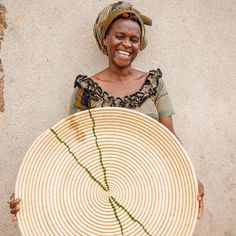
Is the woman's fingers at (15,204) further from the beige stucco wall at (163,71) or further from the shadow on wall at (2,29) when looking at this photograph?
the shadow on wall at (2,29)

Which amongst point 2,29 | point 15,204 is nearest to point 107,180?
point 15,204

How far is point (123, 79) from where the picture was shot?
1876 millimetres

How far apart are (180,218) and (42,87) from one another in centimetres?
97

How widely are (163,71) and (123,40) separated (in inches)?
18.7

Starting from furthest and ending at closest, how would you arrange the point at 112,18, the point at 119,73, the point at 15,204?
the point at 119,73, the point at 112,18, the point at 15,204

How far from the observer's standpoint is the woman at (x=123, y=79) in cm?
177

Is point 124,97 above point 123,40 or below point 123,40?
below

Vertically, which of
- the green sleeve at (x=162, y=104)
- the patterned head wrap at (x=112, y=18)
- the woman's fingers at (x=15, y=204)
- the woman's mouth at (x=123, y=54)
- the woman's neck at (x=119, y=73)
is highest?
the patterned head wrap at (x=112, y=18)

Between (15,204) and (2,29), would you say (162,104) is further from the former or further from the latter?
(2,29)

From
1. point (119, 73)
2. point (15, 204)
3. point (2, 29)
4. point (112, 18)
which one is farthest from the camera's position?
point (2, 29)

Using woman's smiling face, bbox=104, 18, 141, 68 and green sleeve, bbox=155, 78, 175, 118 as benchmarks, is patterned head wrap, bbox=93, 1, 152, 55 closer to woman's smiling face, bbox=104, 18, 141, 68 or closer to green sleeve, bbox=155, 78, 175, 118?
woman's smiling face, bbox=104, 18, 141, 68

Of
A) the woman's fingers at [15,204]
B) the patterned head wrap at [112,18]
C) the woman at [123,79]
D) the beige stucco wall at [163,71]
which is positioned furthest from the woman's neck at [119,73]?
the woman's fingers at [15,204]

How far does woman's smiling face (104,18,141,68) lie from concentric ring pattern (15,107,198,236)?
306 mm

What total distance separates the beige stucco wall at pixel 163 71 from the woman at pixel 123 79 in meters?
0.30
